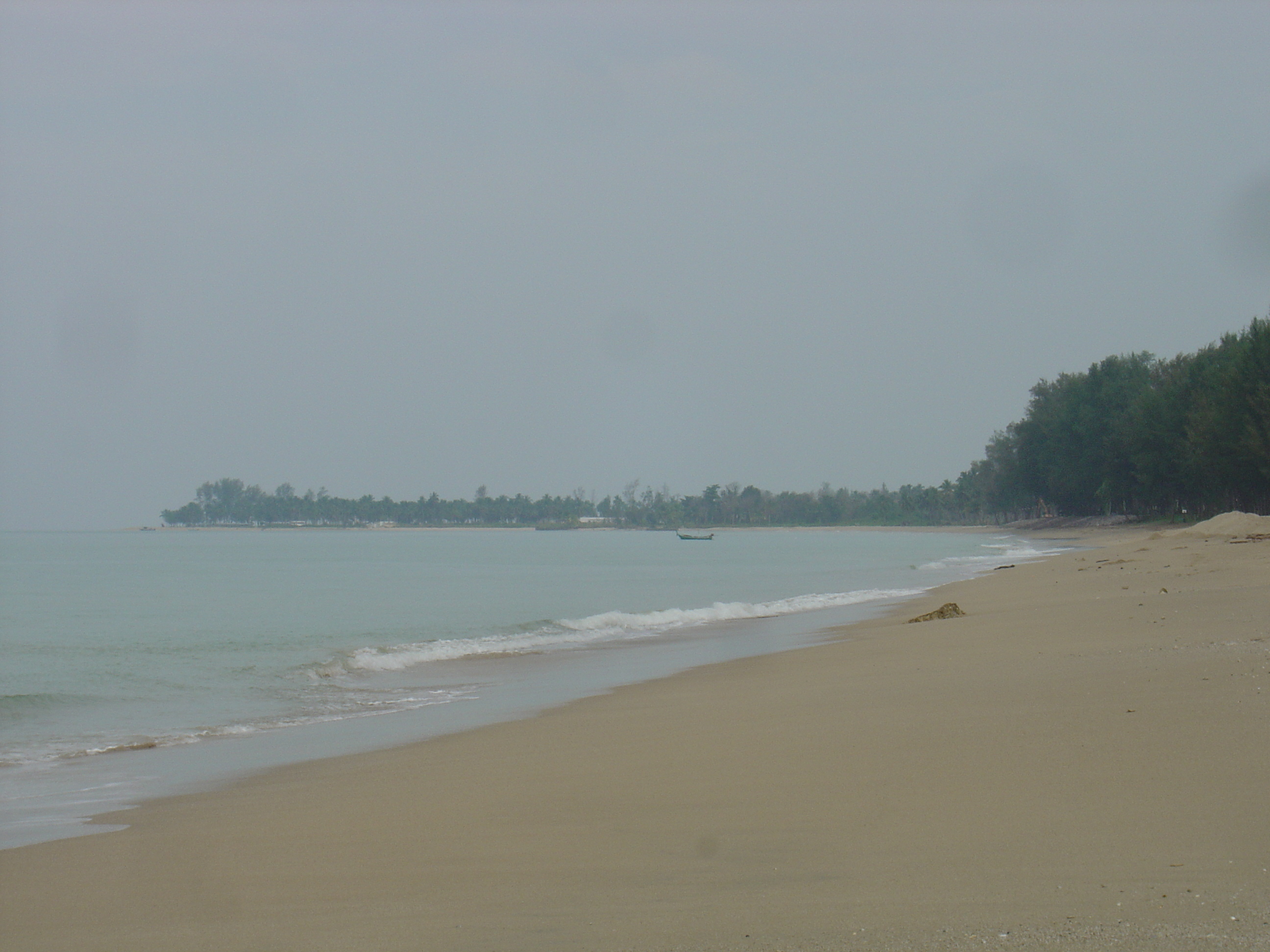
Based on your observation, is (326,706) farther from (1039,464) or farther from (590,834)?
(1039,464)

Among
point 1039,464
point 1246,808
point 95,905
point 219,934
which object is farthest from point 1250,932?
point 1039,464

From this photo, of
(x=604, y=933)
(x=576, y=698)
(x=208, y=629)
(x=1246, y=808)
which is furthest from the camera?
(x=208, y=629)

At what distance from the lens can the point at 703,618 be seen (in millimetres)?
24609

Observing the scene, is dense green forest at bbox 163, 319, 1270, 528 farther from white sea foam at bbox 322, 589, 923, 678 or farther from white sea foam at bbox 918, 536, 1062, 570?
white sea foam at bbox 322, 589, 923, 678

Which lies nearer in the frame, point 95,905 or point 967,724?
point 95,905

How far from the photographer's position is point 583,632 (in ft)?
73.5

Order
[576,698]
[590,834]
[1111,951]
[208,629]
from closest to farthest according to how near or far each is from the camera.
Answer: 1. [1111,951]
2. [590,834]
3. [576,698]
4. [208,629]

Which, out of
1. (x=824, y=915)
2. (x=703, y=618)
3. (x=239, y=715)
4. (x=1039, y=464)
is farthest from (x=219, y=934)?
(x=1039, y=464)

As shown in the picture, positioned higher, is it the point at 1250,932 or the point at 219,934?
the point at 1250,932

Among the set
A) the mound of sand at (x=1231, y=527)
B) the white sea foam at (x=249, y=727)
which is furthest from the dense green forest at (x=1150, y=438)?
the white sea foam at (x=249, y=727)

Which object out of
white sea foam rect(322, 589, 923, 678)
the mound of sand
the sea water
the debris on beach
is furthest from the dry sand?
the mound of sand

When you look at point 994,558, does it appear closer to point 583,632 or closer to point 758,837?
point 583,632

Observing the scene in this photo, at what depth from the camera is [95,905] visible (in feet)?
15.2

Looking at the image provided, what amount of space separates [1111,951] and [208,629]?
23.7m
